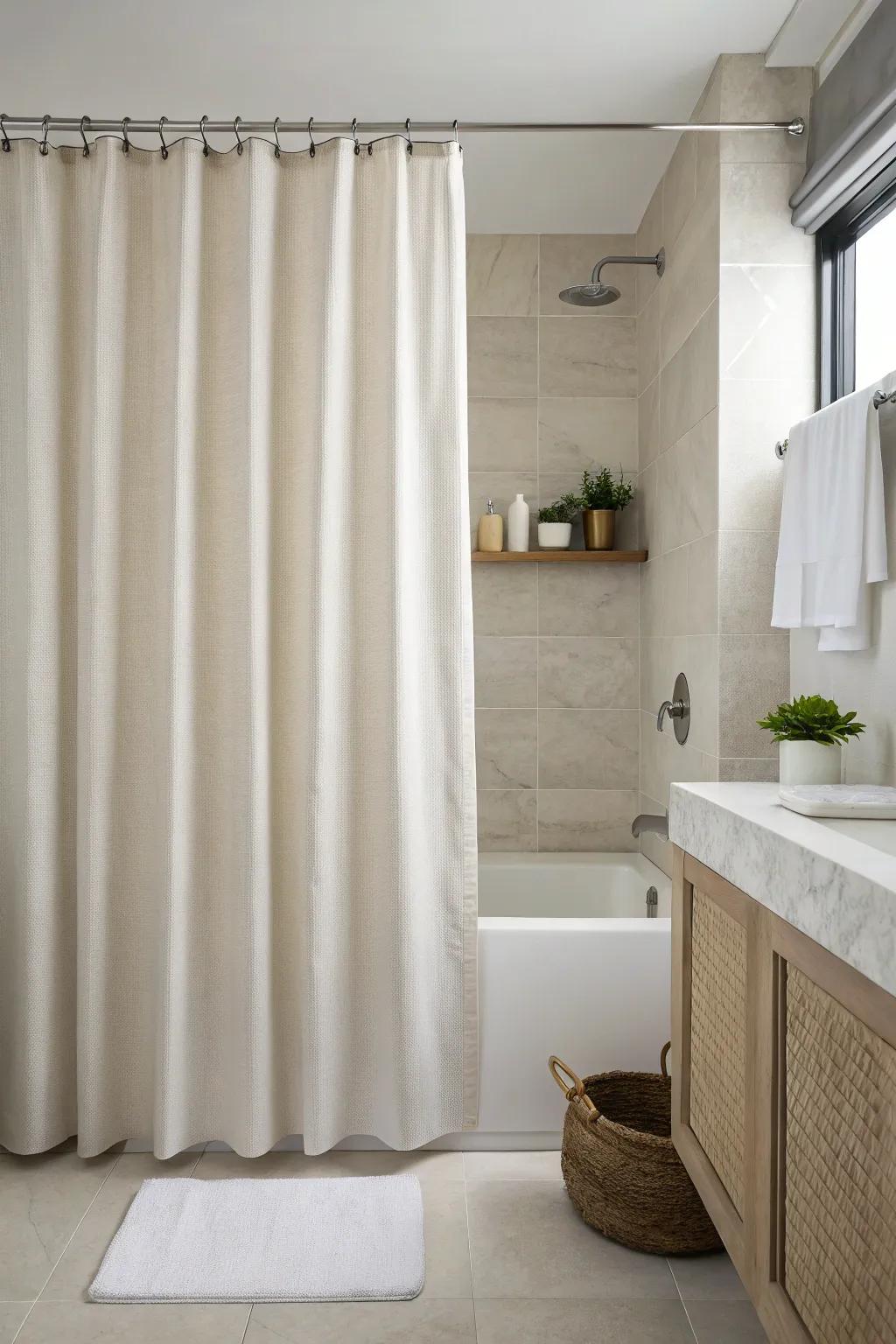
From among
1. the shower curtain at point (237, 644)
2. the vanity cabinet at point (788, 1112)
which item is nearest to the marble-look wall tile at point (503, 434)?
the shower curtain at point (237, 644)

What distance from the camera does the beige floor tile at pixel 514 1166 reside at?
2154 mm

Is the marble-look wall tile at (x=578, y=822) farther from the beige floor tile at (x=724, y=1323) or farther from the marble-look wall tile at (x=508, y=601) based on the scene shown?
the beige floor tile at (x=724, y=1323)

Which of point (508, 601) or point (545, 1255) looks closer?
point (545, 1255)

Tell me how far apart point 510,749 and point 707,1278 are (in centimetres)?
174

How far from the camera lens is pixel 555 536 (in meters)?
3.18

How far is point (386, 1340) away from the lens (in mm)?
1637

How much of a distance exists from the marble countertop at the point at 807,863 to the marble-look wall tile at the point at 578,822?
59.8 inches

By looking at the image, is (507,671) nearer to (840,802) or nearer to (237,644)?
(237,644)

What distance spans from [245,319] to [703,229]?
1147 mm

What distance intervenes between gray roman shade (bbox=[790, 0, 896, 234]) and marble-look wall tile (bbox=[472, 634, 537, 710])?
1507mm

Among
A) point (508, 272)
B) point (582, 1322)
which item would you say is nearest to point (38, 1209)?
point (582, 1322)

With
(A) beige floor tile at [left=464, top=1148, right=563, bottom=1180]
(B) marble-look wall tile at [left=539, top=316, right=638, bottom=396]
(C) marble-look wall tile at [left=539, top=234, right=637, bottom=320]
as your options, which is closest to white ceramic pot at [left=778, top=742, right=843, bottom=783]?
(A) beige floor tile at [left=464, top=1148, right=563, bottom=1180]

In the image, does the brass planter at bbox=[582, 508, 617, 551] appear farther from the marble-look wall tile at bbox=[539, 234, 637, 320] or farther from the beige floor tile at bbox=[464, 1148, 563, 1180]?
the beige floor tile at bbox=[464, 1148, 563, 1180]

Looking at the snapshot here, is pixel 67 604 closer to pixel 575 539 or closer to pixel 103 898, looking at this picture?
pixel 103 898
